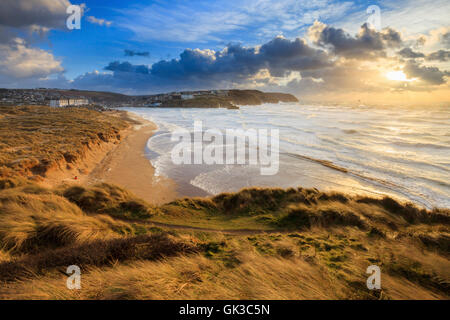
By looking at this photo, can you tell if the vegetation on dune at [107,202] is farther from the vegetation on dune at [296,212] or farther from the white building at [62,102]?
the white building at [62,102]

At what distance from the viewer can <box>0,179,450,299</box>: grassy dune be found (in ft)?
10.2

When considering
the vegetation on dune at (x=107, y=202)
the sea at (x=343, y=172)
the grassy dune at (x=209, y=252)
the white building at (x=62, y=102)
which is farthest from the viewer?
the white building at (x=62, y=102)

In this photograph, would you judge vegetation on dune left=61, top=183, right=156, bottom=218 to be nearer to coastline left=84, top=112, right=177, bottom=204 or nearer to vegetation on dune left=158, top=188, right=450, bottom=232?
vegetation on dune left=158, top=188, right=450, bottom=232

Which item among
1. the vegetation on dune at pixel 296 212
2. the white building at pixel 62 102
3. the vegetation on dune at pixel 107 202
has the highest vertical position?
the white building at pixel 62 102

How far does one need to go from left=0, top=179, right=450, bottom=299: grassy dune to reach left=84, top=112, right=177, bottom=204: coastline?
313cm

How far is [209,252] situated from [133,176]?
33.8 feet

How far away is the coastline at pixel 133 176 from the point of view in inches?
431

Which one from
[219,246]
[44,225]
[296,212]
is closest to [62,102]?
[44,225]

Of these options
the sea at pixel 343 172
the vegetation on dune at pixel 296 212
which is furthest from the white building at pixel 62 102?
the vegetation on dune at pixel 296 212

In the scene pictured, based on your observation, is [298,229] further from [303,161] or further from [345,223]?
[303,161]

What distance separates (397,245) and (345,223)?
168cm

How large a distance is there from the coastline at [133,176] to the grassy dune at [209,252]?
313cm

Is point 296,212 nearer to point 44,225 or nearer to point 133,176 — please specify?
point 44,225
